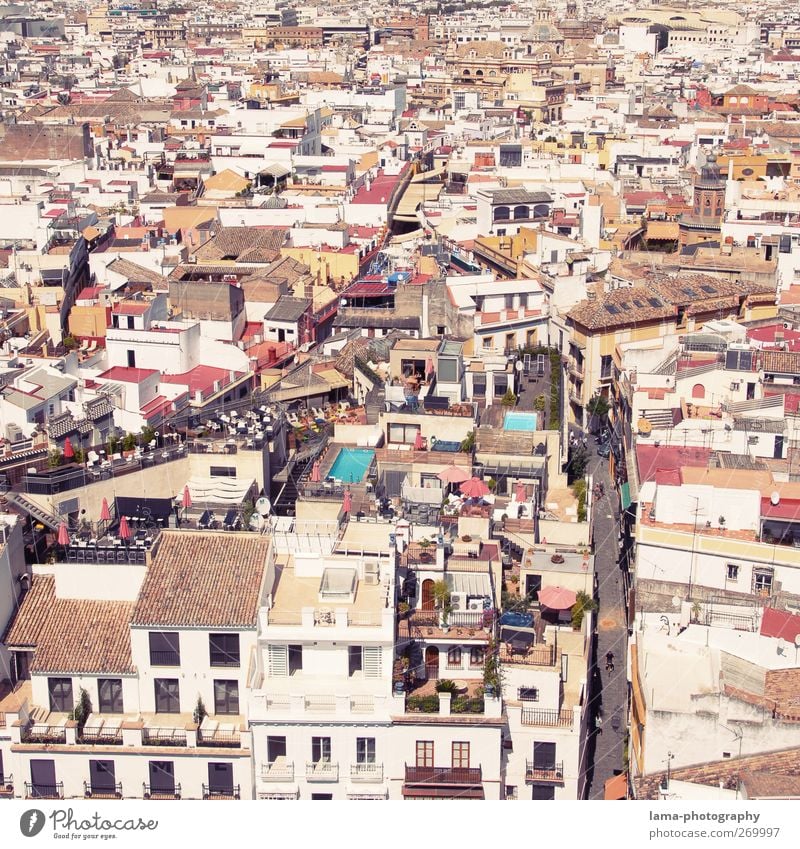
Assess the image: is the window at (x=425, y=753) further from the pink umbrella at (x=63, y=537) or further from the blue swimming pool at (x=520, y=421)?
the blue swimming pool at (x=520, y=421)

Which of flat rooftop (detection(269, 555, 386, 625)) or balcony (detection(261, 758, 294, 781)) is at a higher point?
flat rooftop (detection(269, 555, 386, 625))

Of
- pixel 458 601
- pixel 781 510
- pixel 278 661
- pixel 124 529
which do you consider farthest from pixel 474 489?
pixel 278 661

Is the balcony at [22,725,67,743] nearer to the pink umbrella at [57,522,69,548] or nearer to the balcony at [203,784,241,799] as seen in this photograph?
the balcony at [203,784,241,799]

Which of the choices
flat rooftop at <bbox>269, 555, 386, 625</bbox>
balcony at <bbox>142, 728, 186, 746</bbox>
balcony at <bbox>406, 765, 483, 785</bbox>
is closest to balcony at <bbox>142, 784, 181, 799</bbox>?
balcony at <bbox>142, 728, 186, 746</bbox>

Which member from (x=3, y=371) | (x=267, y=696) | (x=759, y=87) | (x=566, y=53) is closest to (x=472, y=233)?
(x=3, y=371)

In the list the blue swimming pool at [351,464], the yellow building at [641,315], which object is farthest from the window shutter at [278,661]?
the yellow building at [641,315]

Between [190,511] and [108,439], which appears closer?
[190,511]

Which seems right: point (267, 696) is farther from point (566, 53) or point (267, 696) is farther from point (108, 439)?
point (566, 53)
